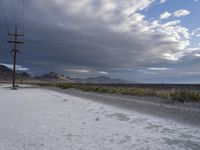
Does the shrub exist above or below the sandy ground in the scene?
above

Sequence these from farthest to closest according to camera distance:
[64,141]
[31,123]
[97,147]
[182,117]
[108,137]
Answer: [182,117] < [31,123] < [108,137] < [64,141] < [97,147]

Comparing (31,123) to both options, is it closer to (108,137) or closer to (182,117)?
(108,137)

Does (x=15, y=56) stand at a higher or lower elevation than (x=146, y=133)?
higher

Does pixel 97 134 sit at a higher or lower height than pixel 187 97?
lower

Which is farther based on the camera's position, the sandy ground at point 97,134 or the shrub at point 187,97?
the shrub at point 187,97

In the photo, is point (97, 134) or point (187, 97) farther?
point (187, 97)

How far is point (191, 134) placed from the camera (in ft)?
30.8

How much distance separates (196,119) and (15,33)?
164ft

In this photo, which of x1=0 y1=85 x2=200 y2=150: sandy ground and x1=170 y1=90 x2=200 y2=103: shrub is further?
x1=170 y1=90 x2=200 y2=103: shrub

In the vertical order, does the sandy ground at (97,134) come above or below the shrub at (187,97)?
below

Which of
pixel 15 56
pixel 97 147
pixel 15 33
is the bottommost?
pixel 97 147

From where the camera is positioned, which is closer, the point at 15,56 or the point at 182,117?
the point at 182,117

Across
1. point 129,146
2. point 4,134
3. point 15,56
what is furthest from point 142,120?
point 15,56

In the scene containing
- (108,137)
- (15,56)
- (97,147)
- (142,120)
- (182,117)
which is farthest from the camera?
(15,56)
